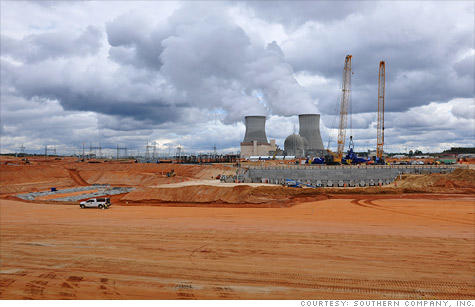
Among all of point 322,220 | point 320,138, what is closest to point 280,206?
point 322,220

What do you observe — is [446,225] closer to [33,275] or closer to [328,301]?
[328,301]

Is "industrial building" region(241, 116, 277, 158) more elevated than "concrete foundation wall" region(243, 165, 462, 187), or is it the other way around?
"industrial building" region(241, 116, 277, 158)

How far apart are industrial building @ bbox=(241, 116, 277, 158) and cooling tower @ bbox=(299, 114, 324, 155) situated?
13074mm

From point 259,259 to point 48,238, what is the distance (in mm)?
11424

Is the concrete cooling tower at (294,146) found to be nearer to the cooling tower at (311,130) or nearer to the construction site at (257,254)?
the cooling tower at (311,130)

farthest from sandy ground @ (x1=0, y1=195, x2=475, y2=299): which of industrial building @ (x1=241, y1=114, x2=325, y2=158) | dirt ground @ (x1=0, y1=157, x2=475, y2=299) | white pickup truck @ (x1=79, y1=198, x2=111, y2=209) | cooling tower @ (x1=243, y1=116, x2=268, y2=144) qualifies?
cooling tower @ (x1=243, y1=116, x2=268, y2=144)

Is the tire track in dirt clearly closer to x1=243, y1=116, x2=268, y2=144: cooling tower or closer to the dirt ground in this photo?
the dirt ground

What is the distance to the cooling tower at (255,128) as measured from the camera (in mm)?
107688

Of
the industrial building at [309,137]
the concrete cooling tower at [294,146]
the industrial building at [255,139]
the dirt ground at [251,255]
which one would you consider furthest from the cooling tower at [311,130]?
the dirt ground at [251,255]

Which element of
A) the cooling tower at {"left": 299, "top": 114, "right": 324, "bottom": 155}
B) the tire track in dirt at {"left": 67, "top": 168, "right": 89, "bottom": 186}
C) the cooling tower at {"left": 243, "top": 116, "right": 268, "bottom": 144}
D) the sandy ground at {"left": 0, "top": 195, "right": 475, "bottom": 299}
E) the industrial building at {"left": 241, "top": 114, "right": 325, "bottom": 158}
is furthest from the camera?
the cooling tower at {"left": 243, "top": 116, "right": 268, "bottom": 144}

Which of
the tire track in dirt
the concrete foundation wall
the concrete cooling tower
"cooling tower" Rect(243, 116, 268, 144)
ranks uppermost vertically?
"cooling tower" Rect(243, 116, 268, 144)

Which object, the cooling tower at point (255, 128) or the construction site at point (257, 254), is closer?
the construction site at point (257, 254)

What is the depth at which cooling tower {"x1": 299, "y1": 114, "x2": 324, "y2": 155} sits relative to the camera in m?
103

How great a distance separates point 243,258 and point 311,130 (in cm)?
9440
